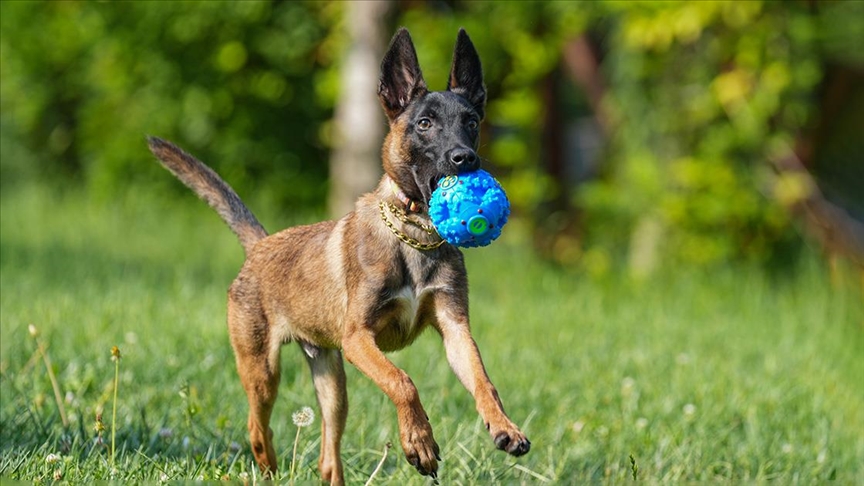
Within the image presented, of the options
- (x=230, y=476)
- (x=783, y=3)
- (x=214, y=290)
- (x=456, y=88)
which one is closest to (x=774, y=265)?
(x=783, y=3)

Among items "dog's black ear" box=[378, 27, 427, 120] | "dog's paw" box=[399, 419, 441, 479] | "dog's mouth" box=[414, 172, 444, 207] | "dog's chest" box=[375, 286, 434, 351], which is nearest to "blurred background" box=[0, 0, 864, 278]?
"dog's black ear" box=[378, 27, 427, 120]

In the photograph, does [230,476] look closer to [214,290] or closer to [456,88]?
[456,88]

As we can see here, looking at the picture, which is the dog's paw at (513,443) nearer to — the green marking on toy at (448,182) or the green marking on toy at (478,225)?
the green marking on toy at (478,225)

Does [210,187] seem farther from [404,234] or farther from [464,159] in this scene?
[464,159]

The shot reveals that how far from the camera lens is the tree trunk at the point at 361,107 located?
11586 millimetres

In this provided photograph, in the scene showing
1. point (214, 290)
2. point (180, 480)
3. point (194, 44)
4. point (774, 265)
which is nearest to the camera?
point (180, 480)

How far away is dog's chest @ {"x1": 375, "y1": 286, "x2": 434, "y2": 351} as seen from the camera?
483cm

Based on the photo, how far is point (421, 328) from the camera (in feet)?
16.2

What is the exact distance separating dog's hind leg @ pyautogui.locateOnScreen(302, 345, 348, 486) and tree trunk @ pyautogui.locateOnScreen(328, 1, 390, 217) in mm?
6045

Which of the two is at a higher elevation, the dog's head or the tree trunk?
the dog's head

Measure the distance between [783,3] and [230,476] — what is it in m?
8.61

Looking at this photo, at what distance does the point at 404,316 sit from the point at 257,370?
0.95 m

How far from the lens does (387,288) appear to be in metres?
4.82

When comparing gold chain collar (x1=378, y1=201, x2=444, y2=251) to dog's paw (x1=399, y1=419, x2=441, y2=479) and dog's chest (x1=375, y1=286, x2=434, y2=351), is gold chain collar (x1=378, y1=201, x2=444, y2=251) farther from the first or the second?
dog's paw (x1=399, y1=419, x2=441, y2=479)
